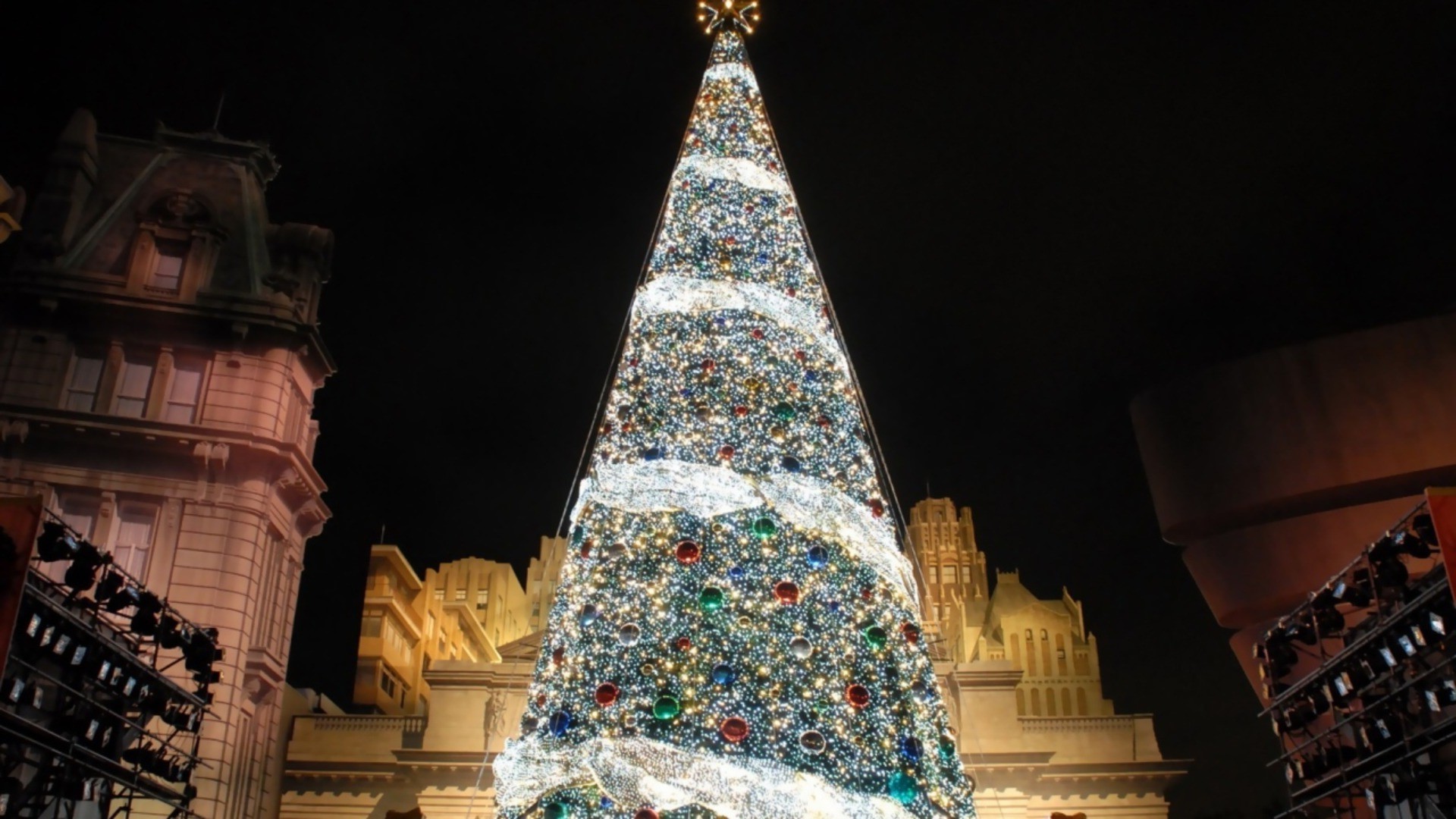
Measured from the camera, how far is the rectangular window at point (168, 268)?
74.4 ft

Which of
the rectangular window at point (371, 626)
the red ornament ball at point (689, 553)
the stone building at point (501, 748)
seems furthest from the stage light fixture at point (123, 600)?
the rectangular window at point (371, 626)

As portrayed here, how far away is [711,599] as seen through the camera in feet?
20.5

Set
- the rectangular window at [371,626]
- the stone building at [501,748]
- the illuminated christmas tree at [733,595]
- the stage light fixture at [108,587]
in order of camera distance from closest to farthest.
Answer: the illuminated christmas tree at [733,595]
the stage light fixture at [108,587]
the stone building at [501,748]
the rectangular window at [371,626]

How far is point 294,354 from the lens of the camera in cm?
2317

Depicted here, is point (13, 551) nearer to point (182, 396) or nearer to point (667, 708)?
point (667, 708)

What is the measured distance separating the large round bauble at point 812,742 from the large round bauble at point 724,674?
48cm

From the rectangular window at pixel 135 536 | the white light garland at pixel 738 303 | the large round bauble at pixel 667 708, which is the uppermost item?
the rectangular window at pixel 135 536

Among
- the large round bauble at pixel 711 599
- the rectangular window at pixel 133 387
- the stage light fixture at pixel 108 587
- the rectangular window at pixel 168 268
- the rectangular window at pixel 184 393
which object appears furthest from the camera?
the rectangular window at pixel 168 268

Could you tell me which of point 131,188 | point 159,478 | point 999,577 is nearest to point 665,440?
point 159,478

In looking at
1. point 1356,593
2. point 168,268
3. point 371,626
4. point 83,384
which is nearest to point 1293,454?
point 1356,593

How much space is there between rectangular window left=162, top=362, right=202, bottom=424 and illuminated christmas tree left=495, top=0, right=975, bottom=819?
1703 cm

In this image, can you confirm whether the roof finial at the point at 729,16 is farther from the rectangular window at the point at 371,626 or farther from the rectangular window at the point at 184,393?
the rectangular window at the point at 371,626

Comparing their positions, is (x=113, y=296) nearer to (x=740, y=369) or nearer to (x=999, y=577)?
(x=740, y=369)

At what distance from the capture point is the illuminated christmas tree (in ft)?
19.1
